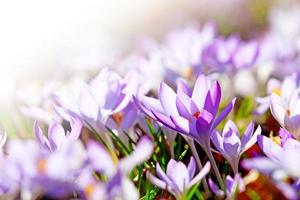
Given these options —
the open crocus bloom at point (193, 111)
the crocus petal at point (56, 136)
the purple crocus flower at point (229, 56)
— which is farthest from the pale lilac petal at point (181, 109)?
the purple crocus flower at point (229, 56)

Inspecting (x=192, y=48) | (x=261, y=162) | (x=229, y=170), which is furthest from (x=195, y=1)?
(x=261, y=162)

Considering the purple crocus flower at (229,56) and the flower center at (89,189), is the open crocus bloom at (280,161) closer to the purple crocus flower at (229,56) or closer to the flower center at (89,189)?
the flower center at (89,189)

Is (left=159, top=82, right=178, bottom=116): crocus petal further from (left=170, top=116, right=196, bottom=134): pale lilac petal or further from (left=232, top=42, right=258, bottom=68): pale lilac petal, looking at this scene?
(left=232, top=42, right=258, bottom=68): pale lilac petal

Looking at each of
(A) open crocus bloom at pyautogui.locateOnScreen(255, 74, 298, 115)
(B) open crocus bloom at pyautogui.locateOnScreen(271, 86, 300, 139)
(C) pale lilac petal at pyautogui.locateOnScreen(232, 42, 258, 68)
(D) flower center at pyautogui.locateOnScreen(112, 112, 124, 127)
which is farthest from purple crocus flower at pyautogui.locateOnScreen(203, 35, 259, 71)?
(B) open crocus bloom at pyautogui.locateOnScreen(271, 86, 300, 139)

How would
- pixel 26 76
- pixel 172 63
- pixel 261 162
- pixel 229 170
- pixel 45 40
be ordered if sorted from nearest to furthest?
1. pixel 261 162
2. pixel 229 170
3. pixel 172 63
4. pixel 26 76
5. pixel 45 40

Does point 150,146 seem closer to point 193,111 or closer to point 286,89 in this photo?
point 193,111

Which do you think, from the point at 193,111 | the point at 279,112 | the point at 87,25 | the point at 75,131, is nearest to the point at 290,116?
the point at 279,112

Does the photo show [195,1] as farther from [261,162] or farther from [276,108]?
[261,162]
